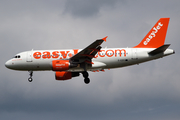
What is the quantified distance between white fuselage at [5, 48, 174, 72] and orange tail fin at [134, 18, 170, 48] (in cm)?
143

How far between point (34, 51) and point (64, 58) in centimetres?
424

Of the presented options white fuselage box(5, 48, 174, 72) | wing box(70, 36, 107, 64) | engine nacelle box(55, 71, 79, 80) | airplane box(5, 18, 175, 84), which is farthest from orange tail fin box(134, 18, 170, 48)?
engine nacelle box(55, 71, 79, 80)

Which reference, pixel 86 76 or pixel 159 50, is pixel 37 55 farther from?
pixel 159 50

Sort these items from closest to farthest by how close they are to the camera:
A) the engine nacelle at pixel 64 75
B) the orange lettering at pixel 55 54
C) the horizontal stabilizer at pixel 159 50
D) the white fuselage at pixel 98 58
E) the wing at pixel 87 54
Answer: the wing at pixel 87 54 → the horizontal stabilizer at pixel 159 50 → the white fuselage at pixel 98 58 → the orange lettering at pixel 55 54 → the engine nacelle at pixel 64 75

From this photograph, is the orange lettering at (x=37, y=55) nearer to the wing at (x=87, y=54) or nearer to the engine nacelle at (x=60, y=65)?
the engine nacelle at (x=60, y=65)

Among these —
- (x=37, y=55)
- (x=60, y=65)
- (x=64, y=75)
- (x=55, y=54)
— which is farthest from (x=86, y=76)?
(x=37, y=55)

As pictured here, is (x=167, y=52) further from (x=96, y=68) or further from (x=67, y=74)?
(x=67, y=74)

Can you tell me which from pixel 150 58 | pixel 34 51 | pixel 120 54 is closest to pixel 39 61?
pixel 34 51

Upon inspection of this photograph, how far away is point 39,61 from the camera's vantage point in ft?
123

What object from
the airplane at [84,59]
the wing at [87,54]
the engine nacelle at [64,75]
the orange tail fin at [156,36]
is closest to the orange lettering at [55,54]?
the airplane at [84,59]

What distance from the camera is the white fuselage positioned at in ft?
122

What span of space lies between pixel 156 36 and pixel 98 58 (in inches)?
336

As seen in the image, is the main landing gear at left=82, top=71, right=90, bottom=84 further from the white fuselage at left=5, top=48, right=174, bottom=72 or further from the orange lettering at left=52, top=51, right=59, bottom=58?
the orange lettering at left=52, top=51, right=59, bottom=58

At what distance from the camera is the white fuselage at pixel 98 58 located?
Result: 37094 mm
